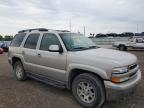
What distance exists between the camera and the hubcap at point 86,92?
13.7 feet

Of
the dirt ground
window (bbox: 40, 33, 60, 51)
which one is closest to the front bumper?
the dirt ground

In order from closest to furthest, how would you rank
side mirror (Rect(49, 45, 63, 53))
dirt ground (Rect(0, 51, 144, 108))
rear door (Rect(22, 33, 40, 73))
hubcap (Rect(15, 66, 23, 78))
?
1. dirt ground (Rect(0, 51, 144, 108))
2. side mirror (Rect(49, 45, 63, 53))
3. rear door (Rect(22, 33, 40, 73))
4. hubcap (Rect(15, 66, 23, 78))

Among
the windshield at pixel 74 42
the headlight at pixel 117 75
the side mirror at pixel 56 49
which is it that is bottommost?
the headlight at pixel 117 75

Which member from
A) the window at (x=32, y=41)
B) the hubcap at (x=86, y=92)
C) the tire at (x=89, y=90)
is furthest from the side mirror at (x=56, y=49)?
the window at (x=32, y=41)

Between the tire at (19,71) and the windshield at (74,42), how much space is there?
2.36 meters

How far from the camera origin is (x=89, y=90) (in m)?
4.21

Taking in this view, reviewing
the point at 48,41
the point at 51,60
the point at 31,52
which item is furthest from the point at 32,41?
the point at 51,60

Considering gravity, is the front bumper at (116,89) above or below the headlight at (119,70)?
below

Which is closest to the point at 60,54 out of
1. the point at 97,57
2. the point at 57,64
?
the point at 57,64

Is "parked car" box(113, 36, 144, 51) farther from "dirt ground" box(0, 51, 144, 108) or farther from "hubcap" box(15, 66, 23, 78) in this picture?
"hubcap" box(15, 66, 23, 78)

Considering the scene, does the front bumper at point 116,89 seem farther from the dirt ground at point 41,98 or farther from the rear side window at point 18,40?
the rear side window at point 18,40

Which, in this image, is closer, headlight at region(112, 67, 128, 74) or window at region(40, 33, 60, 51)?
headlight at region(112, 67, 128, 74)

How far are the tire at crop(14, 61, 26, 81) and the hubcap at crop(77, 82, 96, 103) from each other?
9.26 feet

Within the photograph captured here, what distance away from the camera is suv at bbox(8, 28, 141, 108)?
12.6 ft
